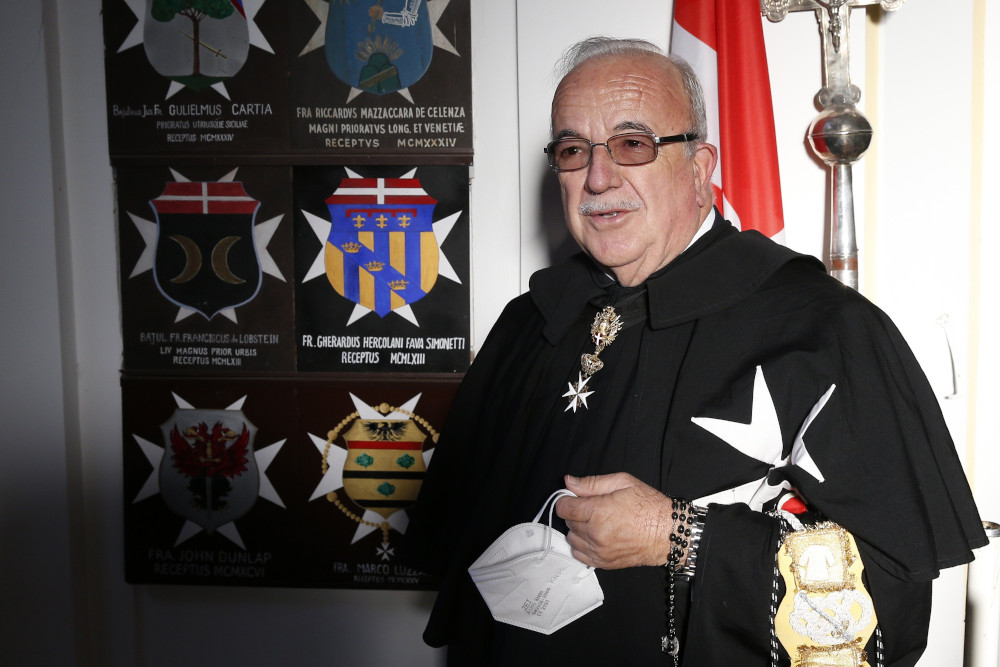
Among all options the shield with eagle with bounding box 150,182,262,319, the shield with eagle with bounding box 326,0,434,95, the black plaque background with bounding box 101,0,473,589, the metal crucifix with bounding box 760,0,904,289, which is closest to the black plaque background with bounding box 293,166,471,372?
the black plaque background with bounding box 101,0,473,589

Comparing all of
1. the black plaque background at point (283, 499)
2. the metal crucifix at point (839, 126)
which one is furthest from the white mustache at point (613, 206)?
the black plaque background at point (283, 499)

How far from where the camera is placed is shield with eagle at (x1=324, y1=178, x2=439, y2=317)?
2451mm

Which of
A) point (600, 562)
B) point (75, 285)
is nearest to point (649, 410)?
point (600, 562)

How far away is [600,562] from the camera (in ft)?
4.42

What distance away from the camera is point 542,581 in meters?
1.40

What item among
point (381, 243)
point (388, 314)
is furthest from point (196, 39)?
point (388, 314)

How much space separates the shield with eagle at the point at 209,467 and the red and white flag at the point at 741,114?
66.8 inches

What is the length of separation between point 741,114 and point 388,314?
1.22 m

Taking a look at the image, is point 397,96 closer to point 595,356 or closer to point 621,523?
point 595,356

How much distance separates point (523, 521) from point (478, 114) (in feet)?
4.51

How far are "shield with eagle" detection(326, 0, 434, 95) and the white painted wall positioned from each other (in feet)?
0.59

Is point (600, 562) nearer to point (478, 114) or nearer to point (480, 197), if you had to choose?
point (480, 197)

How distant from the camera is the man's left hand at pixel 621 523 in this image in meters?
1.32

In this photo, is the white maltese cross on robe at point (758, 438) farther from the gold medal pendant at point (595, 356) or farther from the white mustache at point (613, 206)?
the white mustache at point (613, 206)
